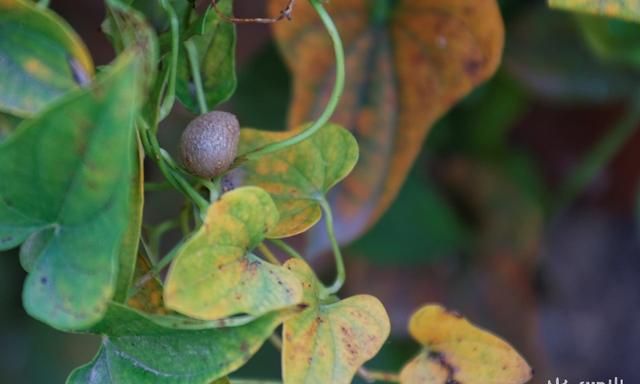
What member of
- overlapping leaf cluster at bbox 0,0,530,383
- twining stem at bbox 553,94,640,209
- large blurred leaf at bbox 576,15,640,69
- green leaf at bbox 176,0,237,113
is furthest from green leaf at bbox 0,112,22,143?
twining stem at bbox 553,94,640,209

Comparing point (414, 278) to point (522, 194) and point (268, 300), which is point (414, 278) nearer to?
point (522, 194)

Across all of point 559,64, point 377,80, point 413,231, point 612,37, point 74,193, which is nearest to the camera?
point 74,193

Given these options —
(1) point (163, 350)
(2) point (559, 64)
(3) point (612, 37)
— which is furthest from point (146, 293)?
(2) point (559, 64)

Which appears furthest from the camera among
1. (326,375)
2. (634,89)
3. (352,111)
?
(634,89)

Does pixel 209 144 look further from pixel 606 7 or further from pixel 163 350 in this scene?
pixel 606 7

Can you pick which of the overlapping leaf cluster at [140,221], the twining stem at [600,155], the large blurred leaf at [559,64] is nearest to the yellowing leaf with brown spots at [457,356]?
the overlapping leaf cluster at [140,221]

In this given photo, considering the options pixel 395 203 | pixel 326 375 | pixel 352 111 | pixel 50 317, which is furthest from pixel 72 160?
pixel 395 203

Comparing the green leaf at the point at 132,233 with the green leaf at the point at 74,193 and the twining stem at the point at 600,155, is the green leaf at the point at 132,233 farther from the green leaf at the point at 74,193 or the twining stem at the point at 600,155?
the twining stem at the point at 600,155
